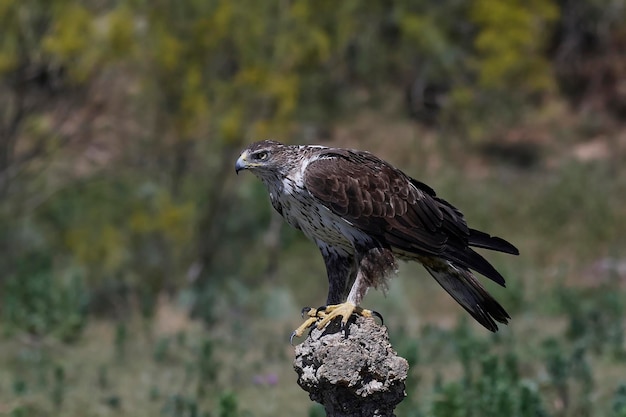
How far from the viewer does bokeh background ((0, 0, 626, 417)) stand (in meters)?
7.96

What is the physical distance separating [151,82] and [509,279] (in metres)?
5.97

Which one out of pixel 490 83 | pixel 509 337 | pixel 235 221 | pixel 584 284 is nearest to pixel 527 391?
pixel 509 337

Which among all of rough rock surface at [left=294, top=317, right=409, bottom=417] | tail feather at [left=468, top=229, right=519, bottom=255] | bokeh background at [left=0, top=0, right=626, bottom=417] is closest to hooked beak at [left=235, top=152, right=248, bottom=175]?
rough rock surface at [left=294, top=317, right=409, bottom=417]

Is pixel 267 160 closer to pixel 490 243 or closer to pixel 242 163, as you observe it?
pixel 242 163

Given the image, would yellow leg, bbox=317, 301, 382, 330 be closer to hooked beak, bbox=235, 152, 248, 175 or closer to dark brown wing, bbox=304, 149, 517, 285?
dark brown wing, bbox=304, 149, 517, 285

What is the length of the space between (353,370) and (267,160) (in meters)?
1.12

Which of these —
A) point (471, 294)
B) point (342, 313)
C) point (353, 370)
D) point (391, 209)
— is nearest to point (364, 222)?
point (391, 209)

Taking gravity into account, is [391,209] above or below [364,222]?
above

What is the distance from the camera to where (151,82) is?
44.3 feet

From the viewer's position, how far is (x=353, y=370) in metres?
4.01

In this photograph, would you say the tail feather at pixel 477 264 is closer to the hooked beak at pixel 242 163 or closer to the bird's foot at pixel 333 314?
the bird's foot at pixel 333 314

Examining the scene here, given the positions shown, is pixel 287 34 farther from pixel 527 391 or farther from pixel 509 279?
pixel 527 391

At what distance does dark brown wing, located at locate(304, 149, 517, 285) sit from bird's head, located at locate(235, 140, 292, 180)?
13 cm

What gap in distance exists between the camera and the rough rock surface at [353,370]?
13.2 ft
